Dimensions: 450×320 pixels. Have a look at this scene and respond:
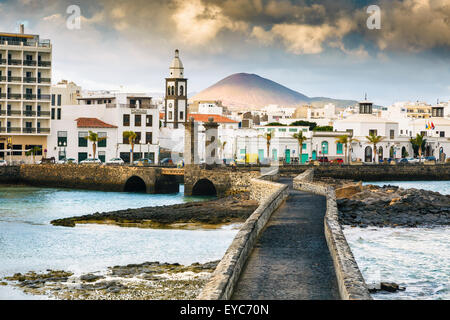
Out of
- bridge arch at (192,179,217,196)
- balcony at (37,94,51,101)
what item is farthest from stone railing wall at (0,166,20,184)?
bridge arch at (192,179,217,196)

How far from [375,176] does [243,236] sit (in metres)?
61.0

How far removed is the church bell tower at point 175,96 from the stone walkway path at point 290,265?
90.2 meters

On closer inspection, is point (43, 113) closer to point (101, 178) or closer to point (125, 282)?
point (101, 178)

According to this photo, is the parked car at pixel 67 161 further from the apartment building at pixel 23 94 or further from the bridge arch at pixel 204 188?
the bridge arch at pixel 204 188

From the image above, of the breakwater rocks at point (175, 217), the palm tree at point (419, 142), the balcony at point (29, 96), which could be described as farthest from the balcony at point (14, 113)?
the palm tree at point (419, 142)

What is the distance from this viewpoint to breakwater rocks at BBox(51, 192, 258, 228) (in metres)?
34.6

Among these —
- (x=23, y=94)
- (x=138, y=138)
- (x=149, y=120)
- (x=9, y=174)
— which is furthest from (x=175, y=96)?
(x=9, y=174)

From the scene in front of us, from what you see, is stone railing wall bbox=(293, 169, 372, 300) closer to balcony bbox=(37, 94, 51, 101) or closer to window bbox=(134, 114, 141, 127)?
window bbox=(134, 114, 141, 127)

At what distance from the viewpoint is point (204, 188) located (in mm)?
54812

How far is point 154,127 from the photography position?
77875 mm

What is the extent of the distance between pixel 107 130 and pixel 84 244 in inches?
1898

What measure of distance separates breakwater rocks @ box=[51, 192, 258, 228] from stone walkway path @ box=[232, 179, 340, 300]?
11.1m
